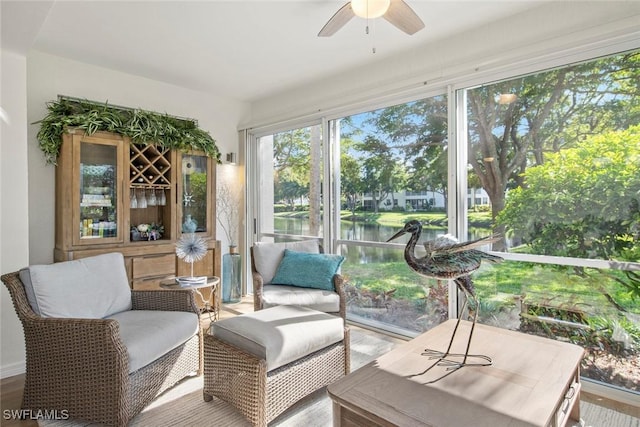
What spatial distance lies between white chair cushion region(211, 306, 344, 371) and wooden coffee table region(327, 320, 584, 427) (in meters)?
0.52

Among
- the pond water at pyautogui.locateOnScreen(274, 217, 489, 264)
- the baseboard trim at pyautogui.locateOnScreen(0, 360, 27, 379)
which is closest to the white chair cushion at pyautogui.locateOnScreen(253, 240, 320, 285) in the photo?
the pond water at pyautogui.locateOnScreen(274, 217, 489, 264)

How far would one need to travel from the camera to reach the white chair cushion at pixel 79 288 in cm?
202

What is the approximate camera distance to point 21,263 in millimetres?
2566

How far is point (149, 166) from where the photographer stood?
363 centimetres

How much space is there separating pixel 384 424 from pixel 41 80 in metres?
3.89

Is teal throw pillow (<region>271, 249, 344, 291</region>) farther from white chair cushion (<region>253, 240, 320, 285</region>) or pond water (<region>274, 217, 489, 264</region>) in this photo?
pond water (<region>274, 217, 489, 264</region>)

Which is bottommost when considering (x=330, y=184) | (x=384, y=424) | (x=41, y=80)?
(x=384, y=424)

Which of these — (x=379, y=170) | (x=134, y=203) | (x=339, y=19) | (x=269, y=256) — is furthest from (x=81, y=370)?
(x=379, y=170)

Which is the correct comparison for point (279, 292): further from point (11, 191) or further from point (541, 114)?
point (541, 114)

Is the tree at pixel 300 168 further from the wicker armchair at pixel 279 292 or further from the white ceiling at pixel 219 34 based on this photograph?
the wicker armchair at pixel 279 292

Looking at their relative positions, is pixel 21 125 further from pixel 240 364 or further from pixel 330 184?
pixel 330 184

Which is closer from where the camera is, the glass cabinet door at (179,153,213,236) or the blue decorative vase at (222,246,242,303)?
the glass cabinet door at (179,153,213,236)

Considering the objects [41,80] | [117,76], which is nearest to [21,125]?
[41,80]

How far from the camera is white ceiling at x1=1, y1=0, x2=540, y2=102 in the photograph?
2391 millimetres
